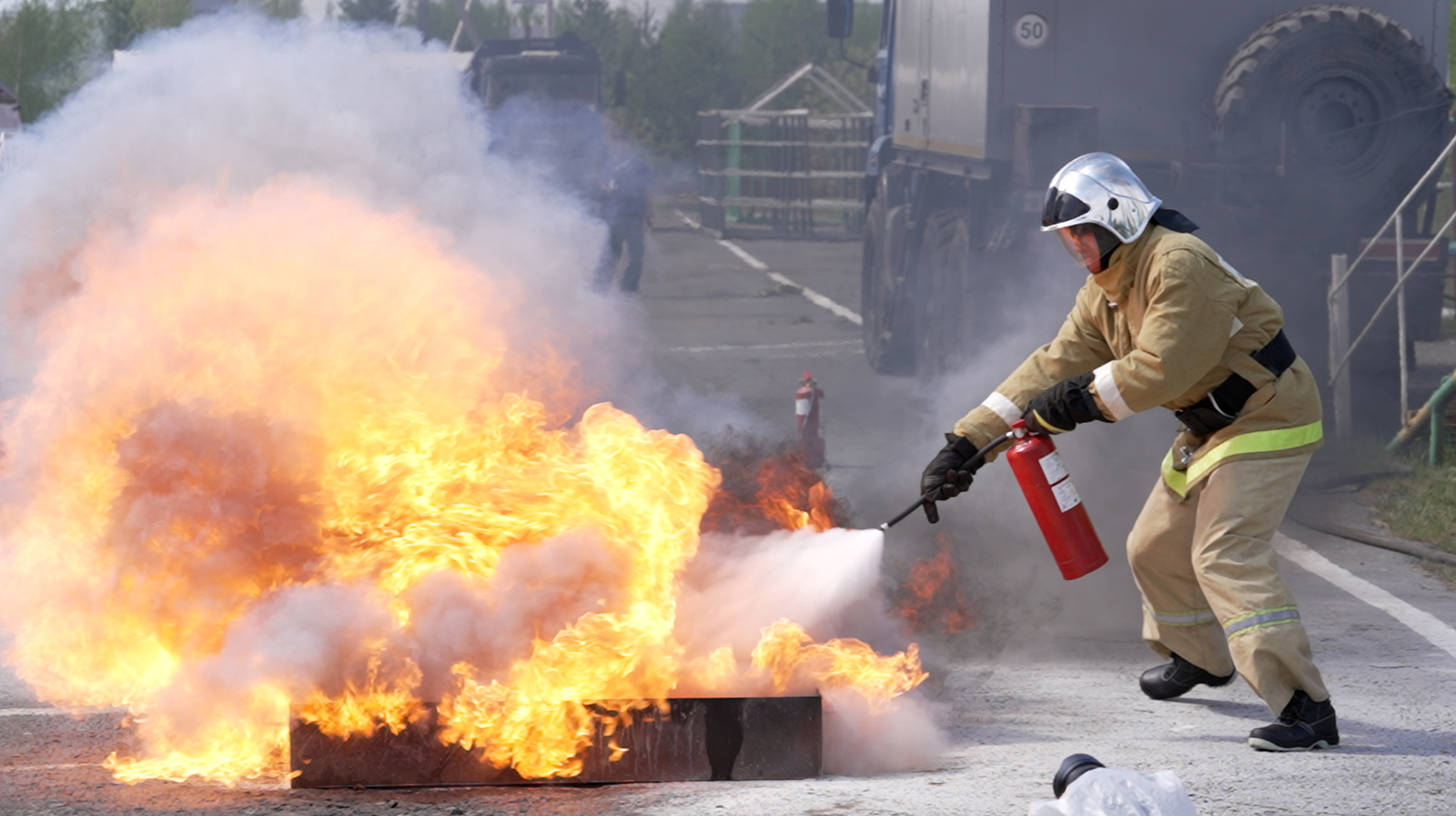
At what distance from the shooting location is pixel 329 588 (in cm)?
466

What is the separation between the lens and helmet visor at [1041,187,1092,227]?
4863mm

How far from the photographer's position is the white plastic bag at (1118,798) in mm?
3361

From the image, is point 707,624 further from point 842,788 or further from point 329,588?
point 329,588

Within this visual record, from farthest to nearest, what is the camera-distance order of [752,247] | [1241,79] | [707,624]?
[752,247] → [1241,79] → [707,624]

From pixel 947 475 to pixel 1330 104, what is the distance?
20.9 feet

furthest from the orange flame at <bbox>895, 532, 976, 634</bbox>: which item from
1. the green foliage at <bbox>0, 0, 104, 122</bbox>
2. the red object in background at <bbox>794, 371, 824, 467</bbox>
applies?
the green foliage at <bbox>0, 0, 104, 122</bbox>

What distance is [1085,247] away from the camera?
489 cm

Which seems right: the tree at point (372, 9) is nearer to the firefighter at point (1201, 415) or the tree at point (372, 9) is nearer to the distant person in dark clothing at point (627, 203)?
the distant person in dark clothing at point (627, 203)

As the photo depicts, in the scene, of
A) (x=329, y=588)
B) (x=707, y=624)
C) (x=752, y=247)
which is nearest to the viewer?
(x=329, y=588)

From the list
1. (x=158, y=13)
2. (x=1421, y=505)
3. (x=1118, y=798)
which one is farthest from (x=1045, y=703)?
(x=158, y=13)

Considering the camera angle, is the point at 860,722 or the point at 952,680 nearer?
the point at 860,722

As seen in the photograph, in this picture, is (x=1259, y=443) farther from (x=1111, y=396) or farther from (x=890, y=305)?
(x=890, y=305)

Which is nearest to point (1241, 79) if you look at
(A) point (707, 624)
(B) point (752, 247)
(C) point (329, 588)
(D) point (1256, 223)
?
(D) point (1256, 223)

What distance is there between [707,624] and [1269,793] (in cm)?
175
